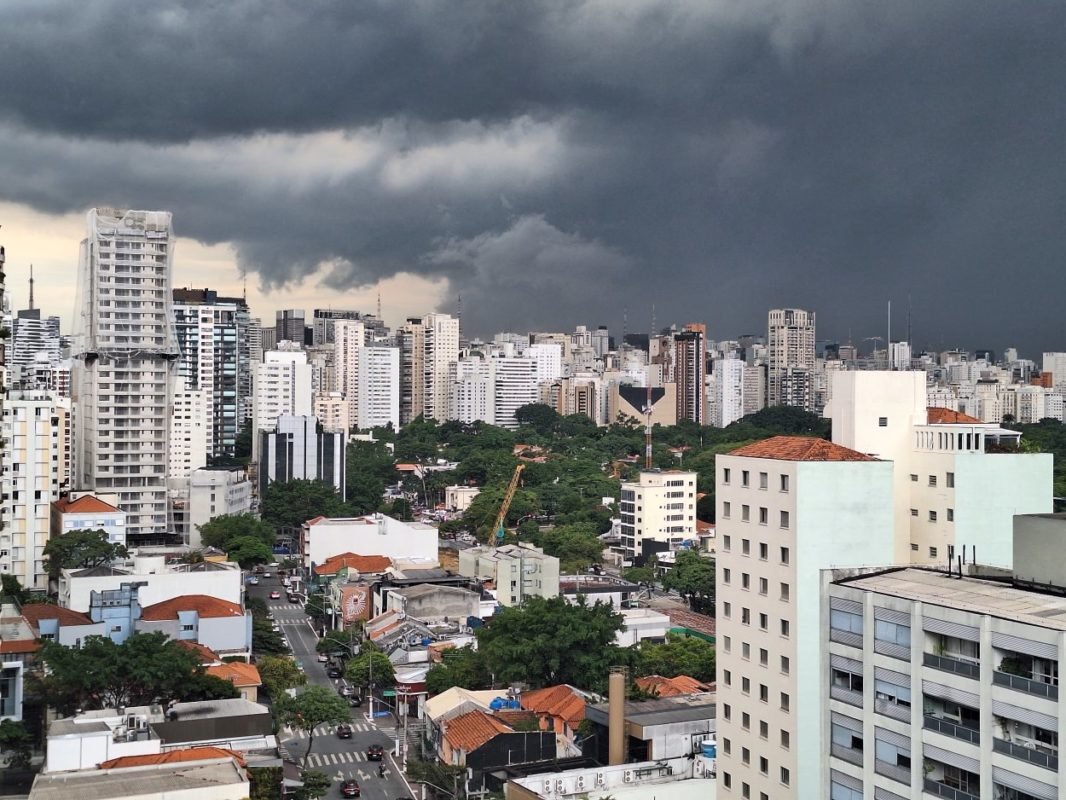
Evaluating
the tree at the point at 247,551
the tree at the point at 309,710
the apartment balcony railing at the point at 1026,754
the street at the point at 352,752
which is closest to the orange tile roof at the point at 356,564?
A: the tree at the point at 247,551

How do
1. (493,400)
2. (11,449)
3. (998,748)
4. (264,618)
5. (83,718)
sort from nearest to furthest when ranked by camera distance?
(998,748) < (83,718) < (264,618) < (11,449) < (493,400)

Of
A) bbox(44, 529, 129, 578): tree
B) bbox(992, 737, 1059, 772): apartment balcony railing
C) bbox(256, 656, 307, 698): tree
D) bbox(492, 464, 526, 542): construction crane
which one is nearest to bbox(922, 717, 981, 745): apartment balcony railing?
bbox(992, 737, 1059, 772): apartment balcony railing

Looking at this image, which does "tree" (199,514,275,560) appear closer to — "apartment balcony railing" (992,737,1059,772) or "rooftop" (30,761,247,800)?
"rooftop" (30,761,247,800)

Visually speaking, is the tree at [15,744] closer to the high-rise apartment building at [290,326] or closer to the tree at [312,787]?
the tree at [312,787]

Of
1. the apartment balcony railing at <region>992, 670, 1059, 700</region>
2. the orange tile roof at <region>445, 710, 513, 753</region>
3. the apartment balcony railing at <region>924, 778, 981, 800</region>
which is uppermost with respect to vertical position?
the apartment balcony railing at <region>992, 670, 1059, 700</region>

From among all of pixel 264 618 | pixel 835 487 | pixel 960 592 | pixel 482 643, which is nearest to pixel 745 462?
pixel 835 487

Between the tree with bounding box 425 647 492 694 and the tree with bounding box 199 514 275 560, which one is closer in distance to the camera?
the tree with bounding box 425 647 492 694

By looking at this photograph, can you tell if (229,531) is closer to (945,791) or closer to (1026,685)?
(945,791)

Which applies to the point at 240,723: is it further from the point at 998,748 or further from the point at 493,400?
the point at 493,400
